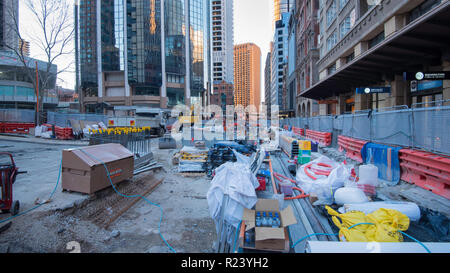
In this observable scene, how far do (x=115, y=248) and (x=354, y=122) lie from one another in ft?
37.2

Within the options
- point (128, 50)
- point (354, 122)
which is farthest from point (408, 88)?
point (128, 50)

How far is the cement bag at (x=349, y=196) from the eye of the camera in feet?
15.0

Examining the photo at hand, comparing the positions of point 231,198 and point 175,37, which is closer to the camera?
point 231,198

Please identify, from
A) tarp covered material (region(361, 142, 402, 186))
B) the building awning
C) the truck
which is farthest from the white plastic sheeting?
the truck

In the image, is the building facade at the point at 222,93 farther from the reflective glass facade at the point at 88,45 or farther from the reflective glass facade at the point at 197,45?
the reflective glass facade at the point at 88,45

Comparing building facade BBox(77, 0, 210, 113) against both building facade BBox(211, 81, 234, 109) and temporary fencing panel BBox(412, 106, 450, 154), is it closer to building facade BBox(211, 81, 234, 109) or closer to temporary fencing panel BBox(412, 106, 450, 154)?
temporary fencing panel BBox(412, 106, 450, 154)

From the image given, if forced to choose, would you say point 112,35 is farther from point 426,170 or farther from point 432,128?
point 426,170

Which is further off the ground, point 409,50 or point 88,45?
point 88,45

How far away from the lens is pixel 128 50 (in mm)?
56906

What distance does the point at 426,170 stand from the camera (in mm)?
5645

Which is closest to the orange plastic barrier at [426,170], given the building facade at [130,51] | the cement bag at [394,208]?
the cement bag at [394,208]

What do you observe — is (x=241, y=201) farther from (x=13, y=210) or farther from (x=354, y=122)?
(x=354, y=122)

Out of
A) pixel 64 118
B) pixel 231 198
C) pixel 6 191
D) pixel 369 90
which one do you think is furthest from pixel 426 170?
pixel 64 118

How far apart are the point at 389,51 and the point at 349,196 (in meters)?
9.85
